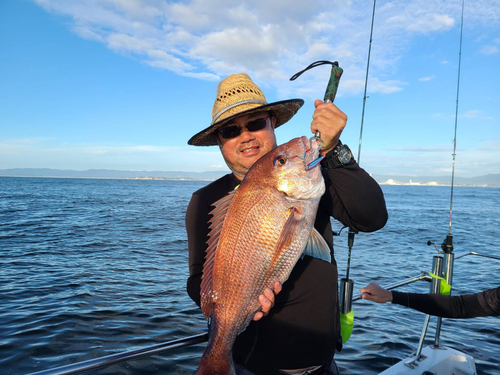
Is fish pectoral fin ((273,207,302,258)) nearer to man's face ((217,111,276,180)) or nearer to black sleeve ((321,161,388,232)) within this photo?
black sleeve ((321,161,388,232))

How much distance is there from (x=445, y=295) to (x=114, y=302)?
7989 millimetres

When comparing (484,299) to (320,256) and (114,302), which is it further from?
(114,302)

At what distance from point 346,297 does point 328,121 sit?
167 centimetres

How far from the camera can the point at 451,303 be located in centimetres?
368

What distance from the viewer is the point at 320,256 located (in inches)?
89.1

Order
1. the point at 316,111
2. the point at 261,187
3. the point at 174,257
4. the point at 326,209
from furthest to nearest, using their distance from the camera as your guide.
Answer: the point at 174,257
the point at 326,209
the point at 261,187
the point at 316,111

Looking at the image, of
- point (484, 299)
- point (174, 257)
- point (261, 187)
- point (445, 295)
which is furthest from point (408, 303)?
point (174, 257)

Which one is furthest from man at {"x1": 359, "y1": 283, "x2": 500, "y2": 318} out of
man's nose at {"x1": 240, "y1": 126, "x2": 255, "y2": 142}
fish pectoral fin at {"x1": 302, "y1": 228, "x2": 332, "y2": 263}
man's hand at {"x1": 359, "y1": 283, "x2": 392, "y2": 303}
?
man's nose at {"x1": 240, "y1": 126, "x2": 255, "y2": 142}

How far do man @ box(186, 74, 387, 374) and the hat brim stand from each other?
0.04ft

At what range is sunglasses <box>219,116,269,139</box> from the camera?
277 cm

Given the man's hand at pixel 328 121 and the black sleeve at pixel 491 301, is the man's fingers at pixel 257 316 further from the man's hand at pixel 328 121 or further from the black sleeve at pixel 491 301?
the black sleeve at pixel 491 301

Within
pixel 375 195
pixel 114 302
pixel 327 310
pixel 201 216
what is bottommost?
pixel 114 302

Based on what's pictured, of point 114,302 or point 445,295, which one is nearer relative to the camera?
point 445,295

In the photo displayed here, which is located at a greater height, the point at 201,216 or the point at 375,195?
the point at 375,195
